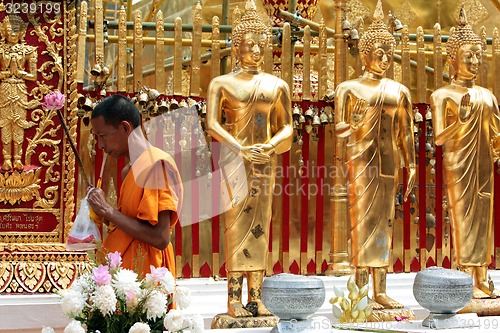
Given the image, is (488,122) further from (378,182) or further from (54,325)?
(54,325)

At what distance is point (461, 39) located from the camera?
6207 mm

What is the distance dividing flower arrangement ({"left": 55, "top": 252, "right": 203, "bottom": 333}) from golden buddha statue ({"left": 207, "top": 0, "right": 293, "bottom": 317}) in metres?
2.20

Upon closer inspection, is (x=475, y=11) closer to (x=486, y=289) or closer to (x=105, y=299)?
(x=486, y=289)

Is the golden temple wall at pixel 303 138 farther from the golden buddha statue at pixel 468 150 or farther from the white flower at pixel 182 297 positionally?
the white flower at pixel 182 297

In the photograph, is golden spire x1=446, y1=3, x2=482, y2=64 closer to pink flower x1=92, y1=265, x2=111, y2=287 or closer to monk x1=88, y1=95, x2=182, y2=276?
monk x1=88, y1=95, x2=182, y2=276

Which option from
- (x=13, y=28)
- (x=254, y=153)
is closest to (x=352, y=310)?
(x=254, y=153)

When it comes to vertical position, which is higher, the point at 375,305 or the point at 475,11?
the point at 475,11

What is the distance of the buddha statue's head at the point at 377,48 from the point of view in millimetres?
5953

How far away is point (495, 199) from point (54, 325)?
359 centimetres

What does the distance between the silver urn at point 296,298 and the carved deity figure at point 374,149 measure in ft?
6.41

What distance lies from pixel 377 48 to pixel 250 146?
1.10 metres

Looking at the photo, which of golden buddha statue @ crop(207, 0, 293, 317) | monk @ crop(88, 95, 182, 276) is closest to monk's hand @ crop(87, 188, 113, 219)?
monk @ crop(88, 95, 182, 276)

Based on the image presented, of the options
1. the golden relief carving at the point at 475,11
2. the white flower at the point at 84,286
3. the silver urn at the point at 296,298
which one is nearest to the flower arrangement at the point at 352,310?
the silver urn at the point at 296,298

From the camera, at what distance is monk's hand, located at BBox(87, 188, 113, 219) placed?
3938 mm
